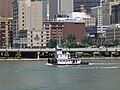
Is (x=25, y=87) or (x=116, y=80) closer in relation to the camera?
(x=25, y=87)

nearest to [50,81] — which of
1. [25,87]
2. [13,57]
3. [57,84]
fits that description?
[57,84]

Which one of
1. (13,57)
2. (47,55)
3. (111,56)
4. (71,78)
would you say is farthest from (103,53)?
(71,78)

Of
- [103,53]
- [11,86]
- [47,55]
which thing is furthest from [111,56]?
[11,86]

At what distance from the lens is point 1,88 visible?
66625 millimetres

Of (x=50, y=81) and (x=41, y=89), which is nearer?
(x=41, y=89)

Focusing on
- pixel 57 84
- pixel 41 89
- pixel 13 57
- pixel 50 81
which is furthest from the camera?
pixel 13 57

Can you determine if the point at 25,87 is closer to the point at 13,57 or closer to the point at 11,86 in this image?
the point at 11,86

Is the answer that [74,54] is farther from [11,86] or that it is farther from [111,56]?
[11,86]

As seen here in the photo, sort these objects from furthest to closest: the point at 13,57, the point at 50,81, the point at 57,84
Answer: the point at 13,57 → the point at 50,81 → the point at 57,84

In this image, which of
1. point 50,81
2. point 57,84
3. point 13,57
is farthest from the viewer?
point 13,57

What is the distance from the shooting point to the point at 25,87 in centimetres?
6800

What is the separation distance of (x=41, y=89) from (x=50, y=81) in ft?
38.9

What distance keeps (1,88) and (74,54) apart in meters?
114

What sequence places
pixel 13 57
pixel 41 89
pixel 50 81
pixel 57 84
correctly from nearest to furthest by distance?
pixel 41 89 → pixel 57 84 → pixel 50 81 → pixel 13 57
